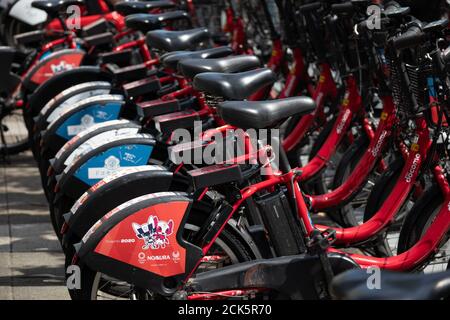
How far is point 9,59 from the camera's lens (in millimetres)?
8227

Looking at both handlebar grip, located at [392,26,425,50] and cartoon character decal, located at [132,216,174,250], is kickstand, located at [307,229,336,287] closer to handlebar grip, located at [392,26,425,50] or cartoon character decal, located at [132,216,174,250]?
cartoon character decal, located at [132,216,174,250]

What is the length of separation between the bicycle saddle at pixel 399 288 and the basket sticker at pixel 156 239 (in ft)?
5.33

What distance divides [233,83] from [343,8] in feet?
5.02

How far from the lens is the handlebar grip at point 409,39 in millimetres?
4559

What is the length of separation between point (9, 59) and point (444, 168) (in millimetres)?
4359

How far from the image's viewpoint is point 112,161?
5.30 metres

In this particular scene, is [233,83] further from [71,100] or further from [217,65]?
[71,100]

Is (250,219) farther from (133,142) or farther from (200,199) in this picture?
(133,142)

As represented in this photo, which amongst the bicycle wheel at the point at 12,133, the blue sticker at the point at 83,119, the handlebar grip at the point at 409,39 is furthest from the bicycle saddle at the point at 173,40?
the bicycle wheel at the point at 12,133

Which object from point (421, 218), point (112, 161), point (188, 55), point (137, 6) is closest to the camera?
point (421, 218)

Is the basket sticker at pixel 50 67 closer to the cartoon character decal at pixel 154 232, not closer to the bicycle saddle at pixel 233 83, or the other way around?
the bicycle saddle at pixel 233 83

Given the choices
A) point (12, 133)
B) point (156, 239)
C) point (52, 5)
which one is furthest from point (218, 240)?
point (12, 133)

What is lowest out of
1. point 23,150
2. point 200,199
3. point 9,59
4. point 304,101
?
point 23,150
